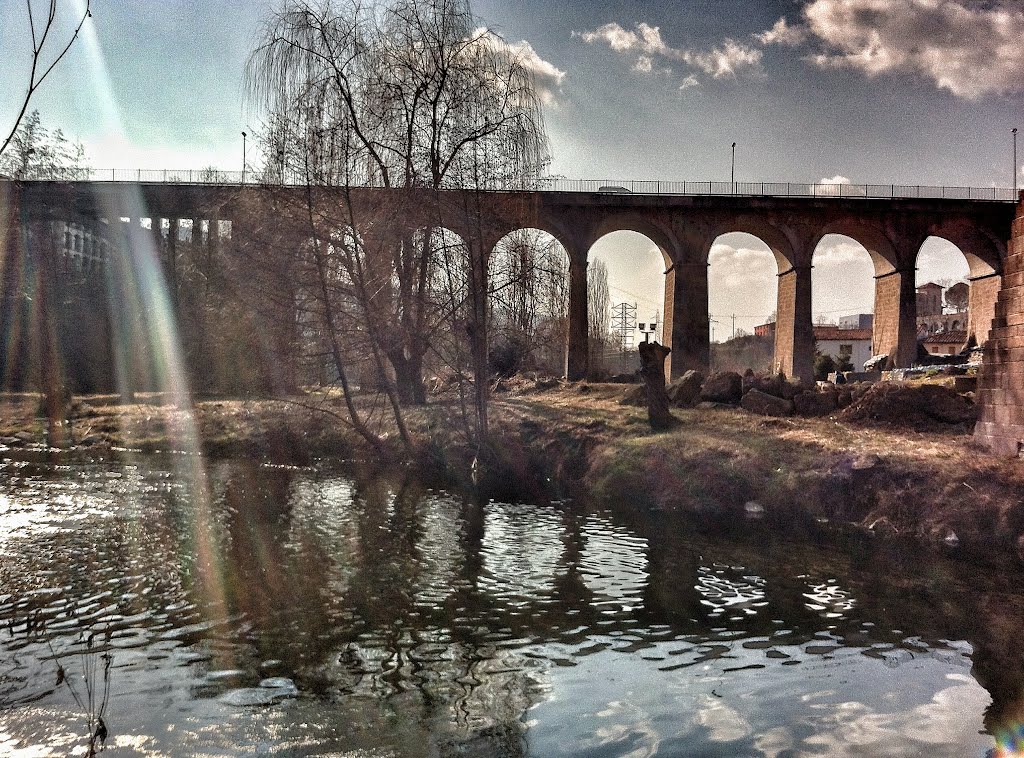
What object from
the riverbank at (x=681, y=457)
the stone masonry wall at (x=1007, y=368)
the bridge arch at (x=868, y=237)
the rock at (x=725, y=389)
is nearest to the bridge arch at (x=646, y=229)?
the bridge arch at (x=868, y=237)

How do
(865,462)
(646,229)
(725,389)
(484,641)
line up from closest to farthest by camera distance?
(484,641) → (865,462) → (725,389) → (646,229)

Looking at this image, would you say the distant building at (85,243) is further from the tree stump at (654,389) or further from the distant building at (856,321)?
the distant building at (856,321)

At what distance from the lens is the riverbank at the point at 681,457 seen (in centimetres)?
984

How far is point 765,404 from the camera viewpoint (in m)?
15.7

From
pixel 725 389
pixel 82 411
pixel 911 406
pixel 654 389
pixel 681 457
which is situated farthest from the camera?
pixel 82 411

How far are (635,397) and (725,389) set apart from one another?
217 centimetres

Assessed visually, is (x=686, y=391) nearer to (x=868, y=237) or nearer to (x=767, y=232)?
(x=767, y=232)

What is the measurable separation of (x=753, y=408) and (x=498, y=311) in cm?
559

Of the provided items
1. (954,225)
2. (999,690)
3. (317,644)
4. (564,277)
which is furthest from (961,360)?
(317,644)

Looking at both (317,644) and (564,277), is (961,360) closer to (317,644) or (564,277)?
(564,277)

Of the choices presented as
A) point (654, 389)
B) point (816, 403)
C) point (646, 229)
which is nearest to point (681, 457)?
point (654, 389)

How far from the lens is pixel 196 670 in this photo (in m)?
4.85

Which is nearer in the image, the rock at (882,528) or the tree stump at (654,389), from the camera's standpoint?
the rock at (882,528)

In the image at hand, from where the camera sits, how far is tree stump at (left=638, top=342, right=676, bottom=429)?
48.8ft
